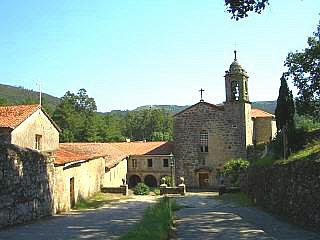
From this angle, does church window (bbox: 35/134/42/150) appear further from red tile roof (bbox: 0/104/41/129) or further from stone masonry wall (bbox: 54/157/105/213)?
stone masonry wall (bbox: 54/157/105/213)

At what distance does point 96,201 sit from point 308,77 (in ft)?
62.4

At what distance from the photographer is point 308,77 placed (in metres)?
33.4

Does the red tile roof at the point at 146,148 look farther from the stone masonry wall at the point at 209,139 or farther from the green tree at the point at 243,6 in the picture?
the green tree at the point at 243,6

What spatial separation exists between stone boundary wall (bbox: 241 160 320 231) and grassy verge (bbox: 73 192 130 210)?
454 inches

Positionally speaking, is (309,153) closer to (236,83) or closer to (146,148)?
(236,83)

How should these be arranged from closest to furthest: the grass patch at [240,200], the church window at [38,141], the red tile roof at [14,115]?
the grass patch at [240,200] → the red tile roof at [14,115] → the church window at [38,141]

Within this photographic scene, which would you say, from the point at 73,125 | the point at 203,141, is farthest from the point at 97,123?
the point at 203,141

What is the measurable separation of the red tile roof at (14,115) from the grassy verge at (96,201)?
7059mm

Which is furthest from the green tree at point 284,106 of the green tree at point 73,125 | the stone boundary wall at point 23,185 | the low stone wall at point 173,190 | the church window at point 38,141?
the green tree at point 73,125

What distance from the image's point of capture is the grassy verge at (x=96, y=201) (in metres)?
27.7

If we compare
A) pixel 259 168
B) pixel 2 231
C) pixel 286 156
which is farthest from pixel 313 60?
pixel 2 231

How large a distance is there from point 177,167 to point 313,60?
977 inches

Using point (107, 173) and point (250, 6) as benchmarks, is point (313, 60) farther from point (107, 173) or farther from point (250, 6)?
point (107, 173)

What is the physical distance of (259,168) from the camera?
81.2ft
